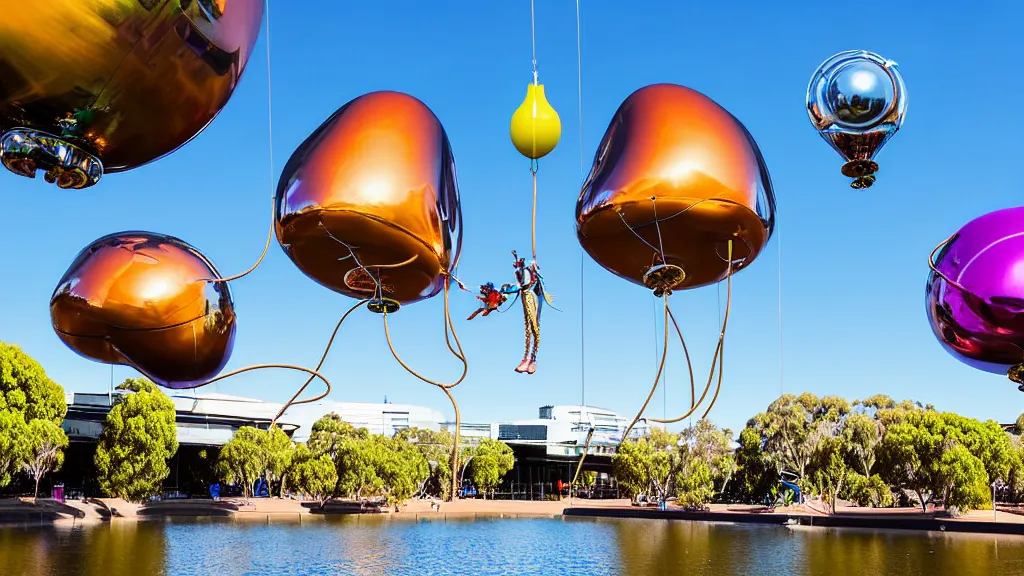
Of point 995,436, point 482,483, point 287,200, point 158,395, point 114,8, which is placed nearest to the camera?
point 114,8

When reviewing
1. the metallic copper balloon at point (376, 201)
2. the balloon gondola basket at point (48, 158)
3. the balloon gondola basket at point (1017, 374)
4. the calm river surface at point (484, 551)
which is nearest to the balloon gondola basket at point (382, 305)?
the metallic copper balloon at point (376, 201)

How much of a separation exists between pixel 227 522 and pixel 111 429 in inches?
262

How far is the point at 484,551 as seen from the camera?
99.3 ft

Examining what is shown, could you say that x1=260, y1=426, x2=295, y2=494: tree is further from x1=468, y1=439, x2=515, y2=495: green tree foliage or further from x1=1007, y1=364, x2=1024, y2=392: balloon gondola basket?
x1=1007, y1=364, x2=1024, y2=392: balloon gondola basket

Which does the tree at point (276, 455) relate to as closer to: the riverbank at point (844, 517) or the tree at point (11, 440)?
the tree at point (11, 440)

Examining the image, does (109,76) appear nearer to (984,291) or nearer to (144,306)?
(144,306)

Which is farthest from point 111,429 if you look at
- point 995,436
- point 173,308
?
point 173,308

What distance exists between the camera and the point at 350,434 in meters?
54.0

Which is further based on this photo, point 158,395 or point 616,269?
point 158,395

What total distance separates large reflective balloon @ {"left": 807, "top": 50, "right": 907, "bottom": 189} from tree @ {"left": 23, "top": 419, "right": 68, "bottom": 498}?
3715cm

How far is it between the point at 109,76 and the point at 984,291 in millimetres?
3457

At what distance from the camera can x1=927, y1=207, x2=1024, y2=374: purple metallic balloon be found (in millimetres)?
3928

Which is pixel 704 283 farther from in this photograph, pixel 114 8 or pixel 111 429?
pixel 111 429

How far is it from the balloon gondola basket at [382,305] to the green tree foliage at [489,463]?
5933 cm
